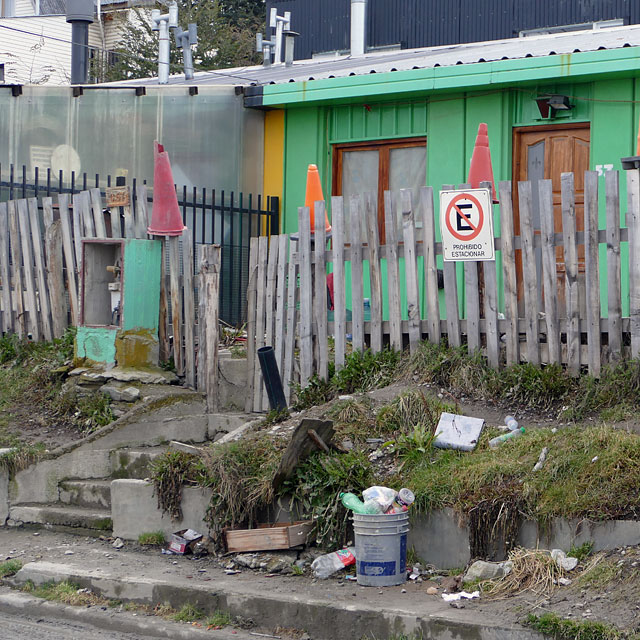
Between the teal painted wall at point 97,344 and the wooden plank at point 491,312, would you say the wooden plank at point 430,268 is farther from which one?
the teal painted wall at point 97,344

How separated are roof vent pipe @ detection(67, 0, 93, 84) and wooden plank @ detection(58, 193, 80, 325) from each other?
1087 centimetres

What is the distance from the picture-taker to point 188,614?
6047 mm

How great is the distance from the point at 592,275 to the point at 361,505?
8.60ft

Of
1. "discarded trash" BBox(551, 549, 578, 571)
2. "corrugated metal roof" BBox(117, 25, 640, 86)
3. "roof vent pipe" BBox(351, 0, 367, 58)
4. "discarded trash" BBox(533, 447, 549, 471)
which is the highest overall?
"roof vent pipe" BBox(351, 0, 367, 58)

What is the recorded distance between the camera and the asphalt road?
5891 mm

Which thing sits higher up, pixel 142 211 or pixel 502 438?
pixel 142 211

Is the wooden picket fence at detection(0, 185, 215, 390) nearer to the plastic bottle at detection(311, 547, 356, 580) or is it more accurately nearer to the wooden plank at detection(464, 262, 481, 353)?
the wooden plank at detection(464, 262, 481, 353)

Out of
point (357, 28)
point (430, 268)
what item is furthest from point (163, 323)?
point (357, 28)

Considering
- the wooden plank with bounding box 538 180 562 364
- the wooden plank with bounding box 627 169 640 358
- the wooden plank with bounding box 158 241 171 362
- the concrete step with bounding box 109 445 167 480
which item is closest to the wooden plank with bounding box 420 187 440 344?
the wooden plank with bounding box 538 180 562 364

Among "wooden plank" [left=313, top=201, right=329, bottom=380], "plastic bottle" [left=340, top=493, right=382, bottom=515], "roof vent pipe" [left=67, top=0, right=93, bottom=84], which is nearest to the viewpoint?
"plastic bottle" [left=340, top=493, right=382, bottom=515]

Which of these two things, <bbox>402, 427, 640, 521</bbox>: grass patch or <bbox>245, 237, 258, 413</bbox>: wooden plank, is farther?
<bbox>245, 237, 258, 413</bbox>: wooden plank

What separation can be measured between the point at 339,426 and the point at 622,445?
2.12m

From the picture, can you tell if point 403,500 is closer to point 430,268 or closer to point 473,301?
point 473,301

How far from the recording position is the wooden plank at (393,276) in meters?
8.42
